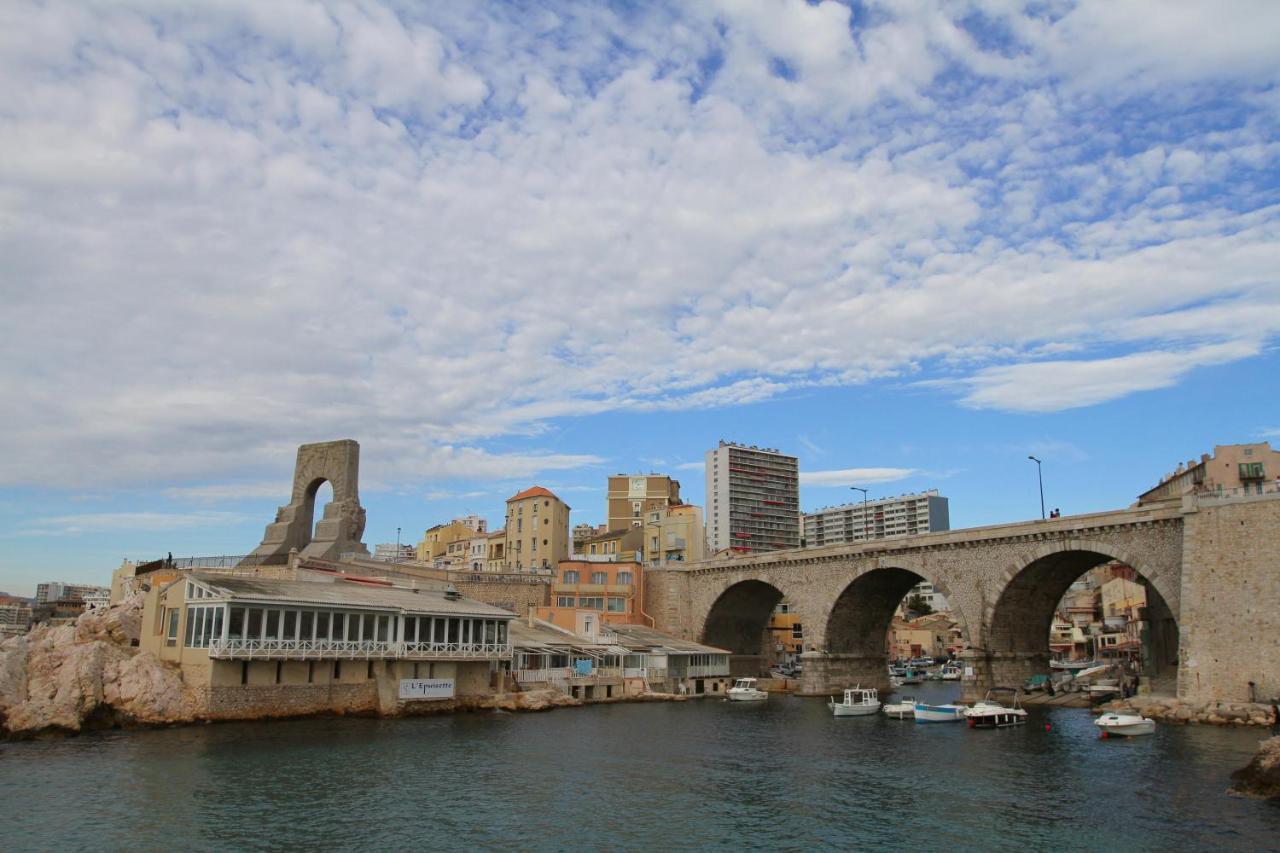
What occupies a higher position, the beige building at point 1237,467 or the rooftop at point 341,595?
the beige building at point 1237,467

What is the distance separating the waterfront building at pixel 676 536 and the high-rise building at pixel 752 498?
5737 cm

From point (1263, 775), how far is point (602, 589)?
58411 mm

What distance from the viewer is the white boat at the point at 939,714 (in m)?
51.3

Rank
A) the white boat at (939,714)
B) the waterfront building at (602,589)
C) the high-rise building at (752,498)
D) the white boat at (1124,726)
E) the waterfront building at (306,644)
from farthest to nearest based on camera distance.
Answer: the high-rise building at (752,498) → the waterfront building at (602,589) → the white boat at (939,714) → the waterfront building at (306,644) → the white boat at (1124,726)

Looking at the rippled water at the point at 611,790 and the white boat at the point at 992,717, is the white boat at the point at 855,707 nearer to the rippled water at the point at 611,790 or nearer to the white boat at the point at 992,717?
the white boat at the point at 992,717

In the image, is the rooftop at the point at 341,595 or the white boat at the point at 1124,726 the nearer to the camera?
the white boat at the point at 1124,726

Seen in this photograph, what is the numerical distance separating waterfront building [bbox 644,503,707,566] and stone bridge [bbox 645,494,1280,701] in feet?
53.3

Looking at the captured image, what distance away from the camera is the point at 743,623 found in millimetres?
87438

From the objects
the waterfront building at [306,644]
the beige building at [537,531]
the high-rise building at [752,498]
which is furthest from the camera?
the high-rise building at [752,498]

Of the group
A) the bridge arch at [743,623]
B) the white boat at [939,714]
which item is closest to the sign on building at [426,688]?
the white boat at [939,714]

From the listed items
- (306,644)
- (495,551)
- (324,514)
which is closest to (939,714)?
(306,644)

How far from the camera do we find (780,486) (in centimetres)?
17488

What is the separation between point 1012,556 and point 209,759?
4658 centimetres

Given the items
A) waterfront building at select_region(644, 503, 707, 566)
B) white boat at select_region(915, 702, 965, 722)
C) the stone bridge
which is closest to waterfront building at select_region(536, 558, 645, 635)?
the stone bridge
